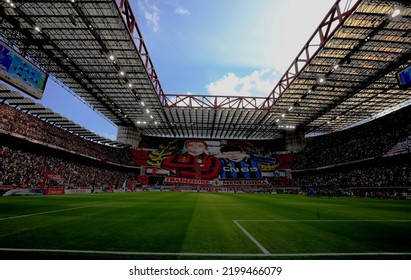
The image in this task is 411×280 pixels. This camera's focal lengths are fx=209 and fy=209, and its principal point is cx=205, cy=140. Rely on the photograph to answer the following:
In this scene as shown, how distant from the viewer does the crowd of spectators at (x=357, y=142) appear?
134ft

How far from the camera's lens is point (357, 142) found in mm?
49500

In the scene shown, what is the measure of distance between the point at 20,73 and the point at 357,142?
61.1 m

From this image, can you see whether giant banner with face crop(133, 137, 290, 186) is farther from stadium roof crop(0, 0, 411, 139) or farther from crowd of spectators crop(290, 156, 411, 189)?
stadium roof crop(0, 0, 411, 139)

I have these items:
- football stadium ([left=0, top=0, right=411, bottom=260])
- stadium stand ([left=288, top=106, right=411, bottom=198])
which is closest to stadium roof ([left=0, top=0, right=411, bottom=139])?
football stadium ([left=0, top=0, right=411, bottom=260])

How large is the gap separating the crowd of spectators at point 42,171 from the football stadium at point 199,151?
293 mm

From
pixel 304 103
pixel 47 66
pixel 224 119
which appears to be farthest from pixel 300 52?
pixel 47 66

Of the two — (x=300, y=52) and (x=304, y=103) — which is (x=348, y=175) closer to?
(x=304, y=103)

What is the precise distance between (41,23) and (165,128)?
3969cm

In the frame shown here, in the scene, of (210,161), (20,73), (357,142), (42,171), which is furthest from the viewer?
(210,161)

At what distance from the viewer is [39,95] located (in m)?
20.5

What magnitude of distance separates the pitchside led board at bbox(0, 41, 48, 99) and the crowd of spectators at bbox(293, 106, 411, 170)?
52.5m

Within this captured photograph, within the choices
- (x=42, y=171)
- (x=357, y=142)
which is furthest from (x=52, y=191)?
(x=357, y=142)

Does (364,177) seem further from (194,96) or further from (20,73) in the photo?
(20,73)

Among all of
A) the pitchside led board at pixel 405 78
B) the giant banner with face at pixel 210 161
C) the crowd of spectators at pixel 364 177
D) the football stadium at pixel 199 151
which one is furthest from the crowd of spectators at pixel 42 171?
the crowd of spectators at pixel 364 177
